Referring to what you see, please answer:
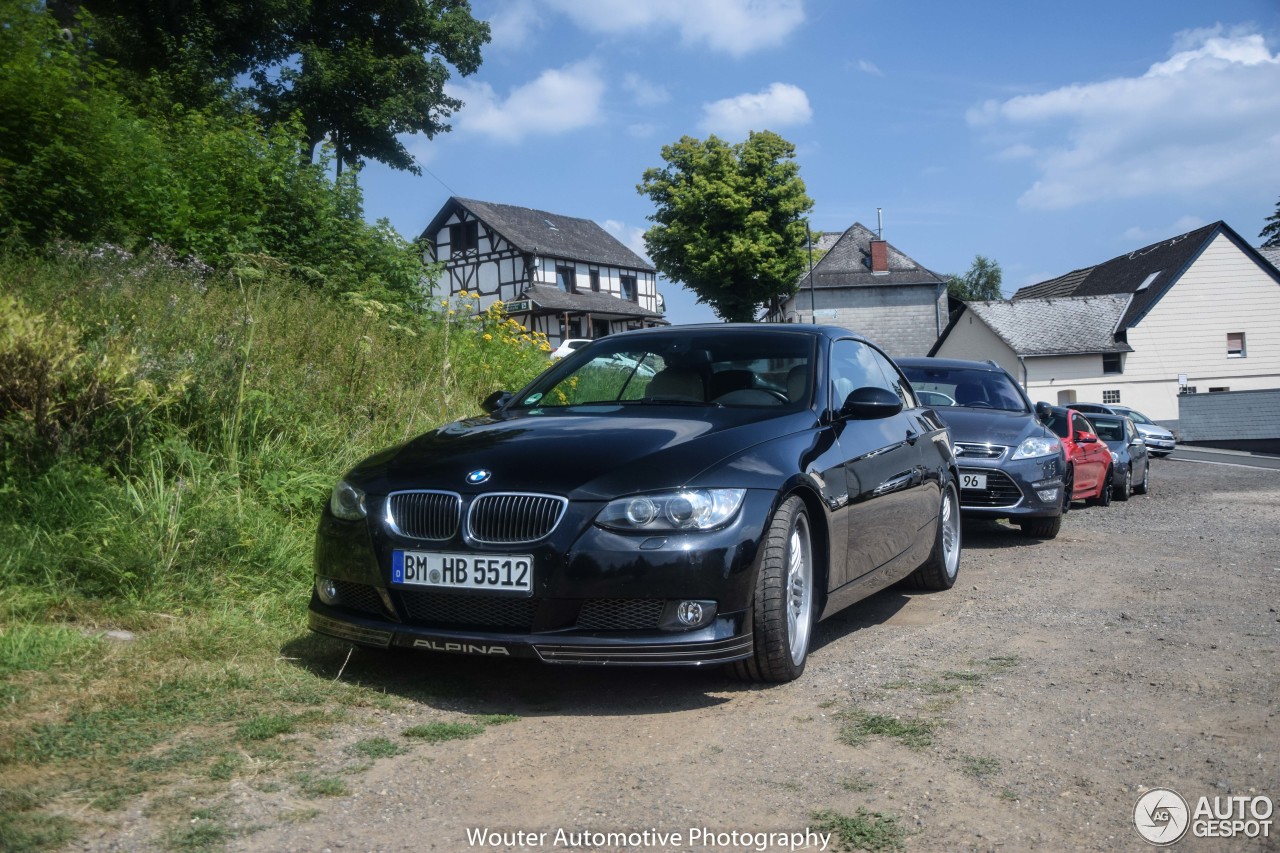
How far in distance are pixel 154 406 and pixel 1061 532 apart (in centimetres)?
869

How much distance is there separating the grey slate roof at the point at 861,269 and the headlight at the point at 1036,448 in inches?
2542

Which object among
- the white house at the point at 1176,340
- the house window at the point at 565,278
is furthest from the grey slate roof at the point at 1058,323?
the house window at the point at 565,278

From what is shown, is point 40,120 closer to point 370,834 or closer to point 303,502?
point 303,502

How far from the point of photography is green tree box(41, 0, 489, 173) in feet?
77.9

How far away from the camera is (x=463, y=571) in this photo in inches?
175

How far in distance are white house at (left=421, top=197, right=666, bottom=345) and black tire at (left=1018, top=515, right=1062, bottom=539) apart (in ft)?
150

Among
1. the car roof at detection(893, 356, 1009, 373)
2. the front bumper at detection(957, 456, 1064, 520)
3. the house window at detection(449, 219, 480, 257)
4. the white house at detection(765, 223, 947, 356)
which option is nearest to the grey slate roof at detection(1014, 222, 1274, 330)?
the white house at detection(765, 223, 947, 356)

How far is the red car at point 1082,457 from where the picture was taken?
14352 millimetres

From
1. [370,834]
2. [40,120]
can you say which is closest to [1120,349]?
[40,120]

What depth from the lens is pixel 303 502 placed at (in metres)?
7.06

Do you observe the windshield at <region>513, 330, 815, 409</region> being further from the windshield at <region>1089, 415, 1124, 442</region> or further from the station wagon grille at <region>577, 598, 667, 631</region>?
the windshield at <region>1089, 415, 1124, 442</region>

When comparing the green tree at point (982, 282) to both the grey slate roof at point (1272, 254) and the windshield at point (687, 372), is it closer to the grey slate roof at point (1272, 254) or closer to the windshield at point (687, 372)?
the grey slate roof at point (1272, 254)

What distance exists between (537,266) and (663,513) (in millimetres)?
55702

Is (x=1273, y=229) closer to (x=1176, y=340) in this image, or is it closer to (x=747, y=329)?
(x=1176, y=340)
